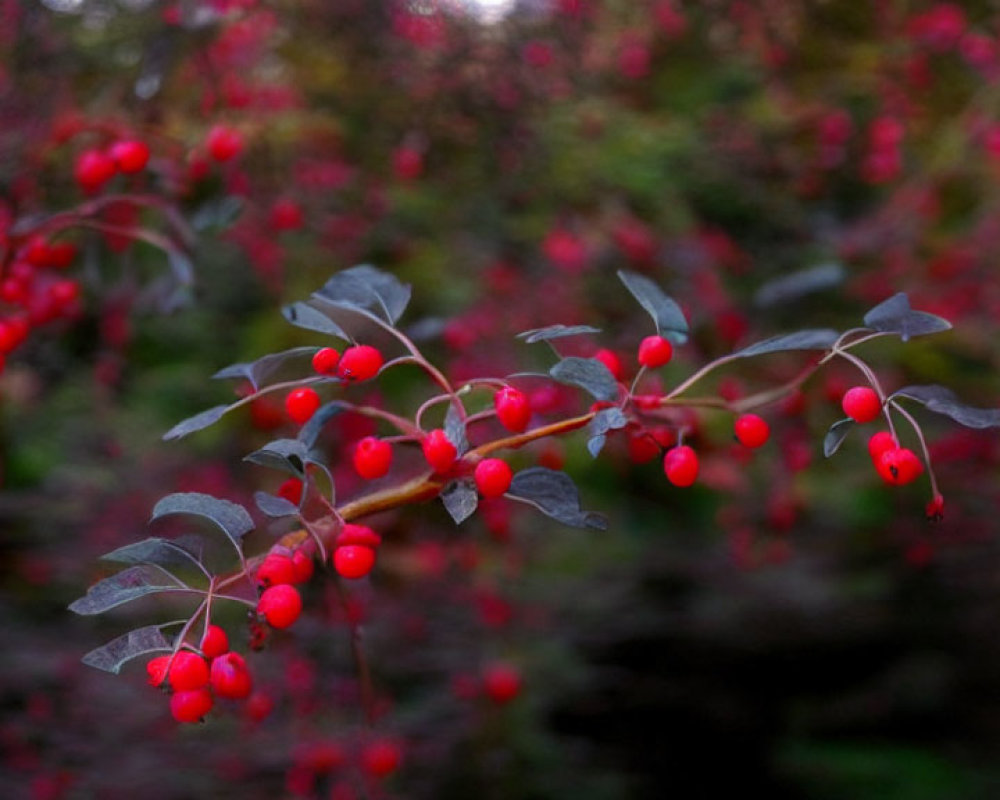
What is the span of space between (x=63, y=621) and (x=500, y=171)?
1.93m

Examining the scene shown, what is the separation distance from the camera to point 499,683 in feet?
8.12

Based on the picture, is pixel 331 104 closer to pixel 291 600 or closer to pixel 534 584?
pixel 534 584

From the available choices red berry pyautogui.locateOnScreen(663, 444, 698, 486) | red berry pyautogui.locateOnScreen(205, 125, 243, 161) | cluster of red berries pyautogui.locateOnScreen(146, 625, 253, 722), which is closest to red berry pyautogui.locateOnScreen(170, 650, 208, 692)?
cluster of red berries pyautogui.locateOnScreen(146, 625, 253, 722)

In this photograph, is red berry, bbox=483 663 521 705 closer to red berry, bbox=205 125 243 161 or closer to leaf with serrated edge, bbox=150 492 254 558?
red berry, bbox=205 125 243 161

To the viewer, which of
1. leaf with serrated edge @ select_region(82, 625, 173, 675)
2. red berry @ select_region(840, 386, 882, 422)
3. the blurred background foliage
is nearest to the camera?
leaf with serrated edge @ select_region(82, 625, 173, 675)

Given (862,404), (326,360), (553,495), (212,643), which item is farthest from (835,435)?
(212,643)

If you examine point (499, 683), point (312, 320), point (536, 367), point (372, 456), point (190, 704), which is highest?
point (312, 320)

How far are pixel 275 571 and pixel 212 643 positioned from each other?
9cm

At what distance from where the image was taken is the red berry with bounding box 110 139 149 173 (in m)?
1.43

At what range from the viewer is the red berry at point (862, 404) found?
2.95 feet

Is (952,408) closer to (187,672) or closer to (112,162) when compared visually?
(187,672)

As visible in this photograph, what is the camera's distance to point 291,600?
829 millimetres

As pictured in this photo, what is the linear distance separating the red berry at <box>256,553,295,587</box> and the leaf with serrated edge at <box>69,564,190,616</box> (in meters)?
0.06

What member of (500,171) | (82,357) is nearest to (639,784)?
(500,171)
